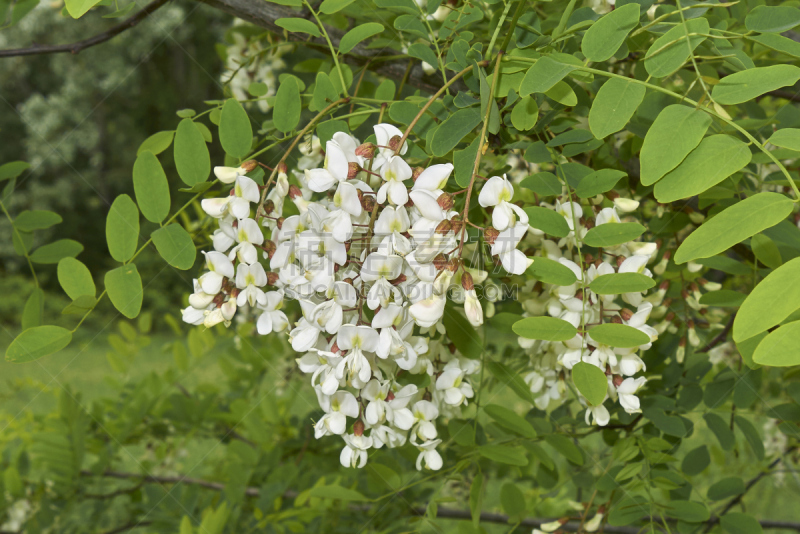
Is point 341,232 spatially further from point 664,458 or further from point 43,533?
point 43,533

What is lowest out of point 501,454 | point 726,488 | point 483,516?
point 483,516

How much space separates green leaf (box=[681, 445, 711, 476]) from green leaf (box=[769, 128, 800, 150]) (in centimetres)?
56

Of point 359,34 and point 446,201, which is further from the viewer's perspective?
point 359,34

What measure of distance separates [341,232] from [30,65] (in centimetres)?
727

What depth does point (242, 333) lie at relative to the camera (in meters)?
1.27

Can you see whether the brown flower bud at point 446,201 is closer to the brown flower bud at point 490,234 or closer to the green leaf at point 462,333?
the brown flower bud at point 490,234

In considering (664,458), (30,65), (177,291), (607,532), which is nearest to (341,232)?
(664,458)

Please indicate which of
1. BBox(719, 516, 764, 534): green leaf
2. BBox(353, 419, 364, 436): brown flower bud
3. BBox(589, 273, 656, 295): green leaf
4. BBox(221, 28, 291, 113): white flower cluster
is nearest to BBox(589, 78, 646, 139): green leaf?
BBox(589, 273, 656, 295): green leaf

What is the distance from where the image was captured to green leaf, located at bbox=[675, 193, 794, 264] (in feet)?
1.35

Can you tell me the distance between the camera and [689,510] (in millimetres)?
707

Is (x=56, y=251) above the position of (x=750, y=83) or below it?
below

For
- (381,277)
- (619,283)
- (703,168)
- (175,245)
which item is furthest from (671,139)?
(175,245)

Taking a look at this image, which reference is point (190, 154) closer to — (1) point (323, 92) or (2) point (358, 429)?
(1) point (323, 92)

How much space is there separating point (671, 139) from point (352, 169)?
248mm
